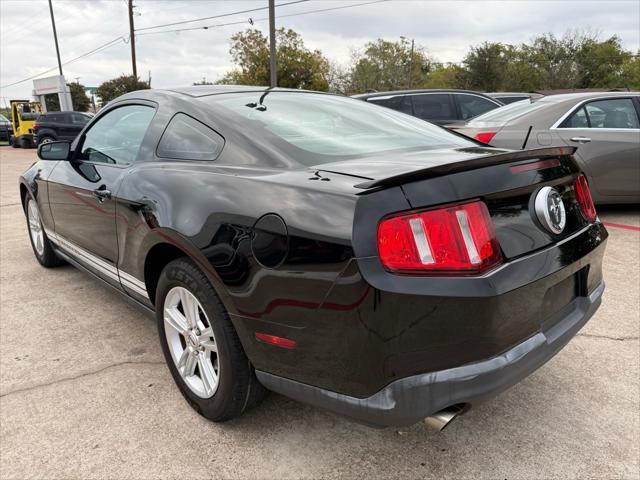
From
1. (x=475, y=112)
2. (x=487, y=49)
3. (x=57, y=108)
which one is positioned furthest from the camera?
(x=487, y=49)

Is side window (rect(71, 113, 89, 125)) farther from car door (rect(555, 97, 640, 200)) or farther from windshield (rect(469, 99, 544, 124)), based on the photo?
car door (rect(555, 97, 640, 200))

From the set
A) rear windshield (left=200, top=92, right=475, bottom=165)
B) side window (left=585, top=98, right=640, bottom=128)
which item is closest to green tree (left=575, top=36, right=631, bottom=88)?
side window (left=585, top=98, right=640, bottom=128)

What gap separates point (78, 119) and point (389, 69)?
1801 inches

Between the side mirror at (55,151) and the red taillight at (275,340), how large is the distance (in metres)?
2.31

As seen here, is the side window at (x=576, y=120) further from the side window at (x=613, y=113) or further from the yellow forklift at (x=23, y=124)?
the yellow forklift at (x=23, y=124)

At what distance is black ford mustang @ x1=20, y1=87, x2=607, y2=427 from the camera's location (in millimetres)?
1513

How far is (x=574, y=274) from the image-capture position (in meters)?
1.92

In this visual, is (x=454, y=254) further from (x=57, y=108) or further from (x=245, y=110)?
(x=57, y=108)

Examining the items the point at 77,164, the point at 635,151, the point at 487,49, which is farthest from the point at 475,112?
the point at 487,49

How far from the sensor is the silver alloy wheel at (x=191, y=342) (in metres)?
2.14

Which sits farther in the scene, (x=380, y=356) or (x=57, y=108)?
(x=57, y=108)

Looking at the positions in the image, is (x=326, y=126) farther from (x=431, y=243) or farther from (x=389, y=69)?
(x=389, y=69)

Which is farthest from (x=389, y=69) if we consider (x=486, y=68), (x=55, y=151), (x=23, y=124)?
(x=55, y=151)

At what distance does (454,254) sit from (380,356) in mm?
383
